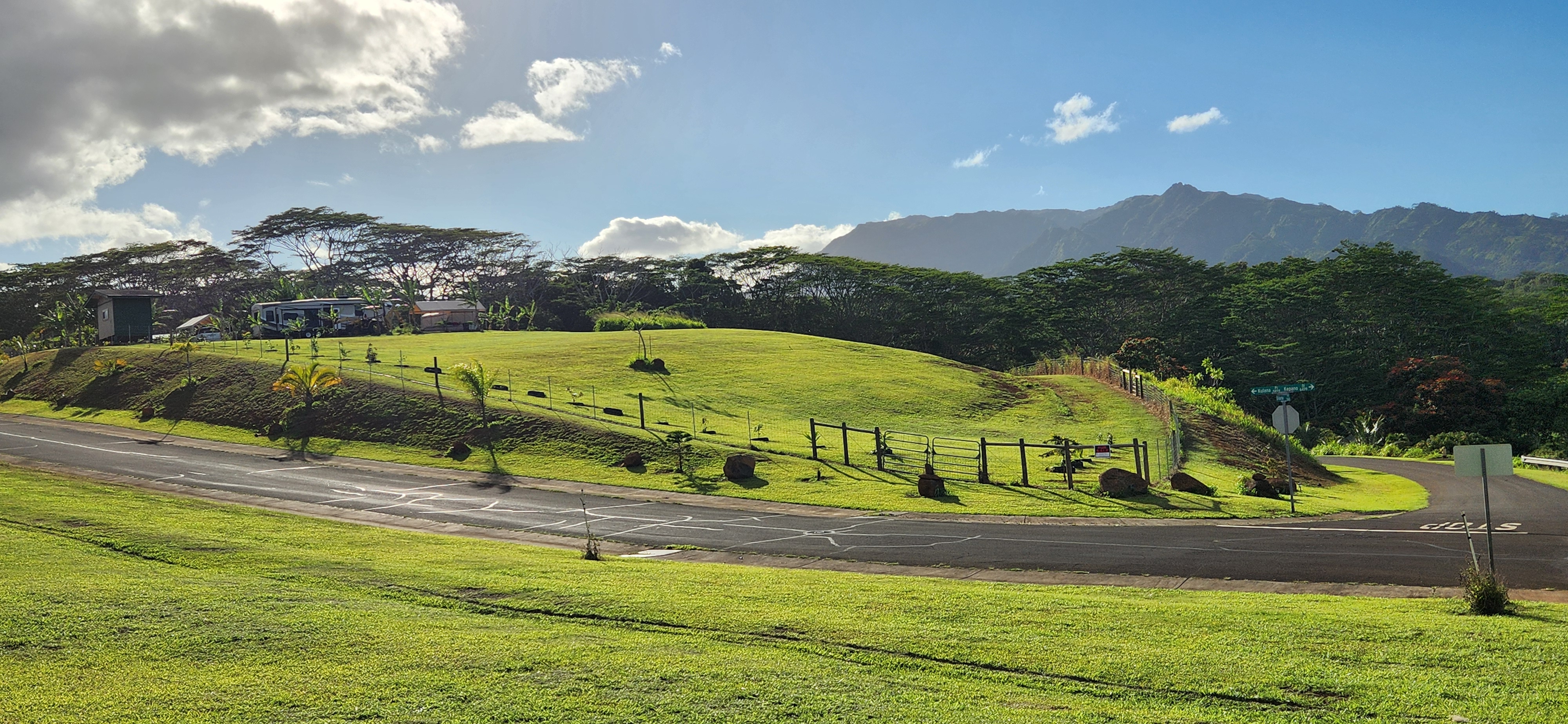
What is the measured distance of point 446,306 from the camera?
316 feet

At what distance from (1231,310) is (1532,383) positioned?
79.8 ft

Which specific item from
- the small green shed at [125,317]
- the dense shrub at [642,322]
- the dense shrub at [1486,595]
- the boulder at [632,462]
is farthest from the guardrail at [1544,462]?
the small green shed at [125,317]

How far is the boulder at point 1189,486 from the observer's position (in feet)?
85.0

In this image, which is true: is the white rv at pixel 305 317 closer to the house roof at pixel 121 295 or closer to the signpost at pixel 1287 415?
the house roof at pixel 121 295

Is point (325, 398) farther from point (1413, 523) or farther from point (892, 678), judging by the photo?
point (1413, 523)

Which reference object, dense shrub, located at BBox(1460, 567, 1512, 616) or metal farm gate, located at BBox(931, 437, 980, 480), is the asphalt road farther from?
metal farm gate, located at BBox(931, 437, 980, 480)

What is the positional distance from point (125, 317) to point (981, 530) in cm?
6977

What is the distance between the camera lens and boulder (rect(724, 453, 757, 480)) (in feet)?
96.7

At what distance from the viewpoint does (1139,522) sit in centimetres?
2203

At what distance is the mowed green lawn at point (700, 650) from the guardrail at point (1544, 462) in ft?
106

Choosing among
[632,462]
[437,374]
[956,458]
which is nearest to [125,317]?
[437,374]

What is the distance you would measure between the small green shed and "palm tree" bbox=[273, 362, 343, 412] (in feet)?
110

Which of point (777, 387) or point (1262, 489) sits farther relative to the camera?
point (777, 387)

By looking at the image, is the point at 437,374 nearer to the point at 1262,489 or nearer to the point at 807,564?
the point at 807,564
